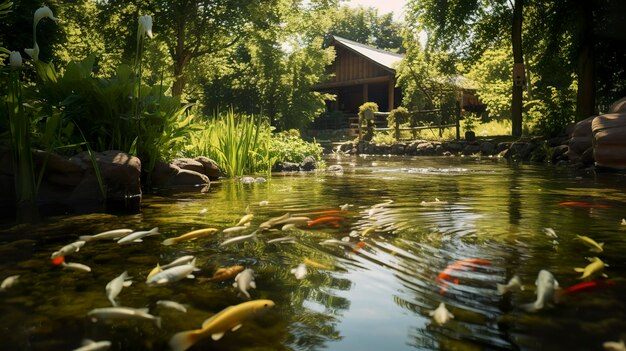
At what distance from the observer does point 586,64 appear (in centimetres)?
1423

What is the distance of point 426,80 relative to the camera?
26984 millimetres

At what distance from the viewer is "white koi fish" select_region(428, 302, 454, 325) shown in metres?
1.57

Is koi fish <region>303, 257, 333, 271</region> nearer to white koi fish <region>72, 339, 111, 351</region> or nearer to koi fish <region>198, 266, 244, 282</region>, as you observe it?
koi fish <region>198, 266, 244, 282</region>

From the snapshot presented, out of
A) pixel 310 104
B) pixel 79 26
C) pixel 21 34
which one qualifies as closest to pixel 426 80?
pixel 310 104

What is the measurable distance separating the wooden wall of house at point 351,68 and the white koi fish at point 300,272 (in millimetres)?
28253

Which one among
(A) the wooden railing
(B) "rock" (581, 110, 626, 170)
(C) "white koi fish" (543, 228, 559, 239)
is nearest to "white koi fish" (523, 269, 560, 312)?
(C) "white koi fish" (543, 228, 559, 239)

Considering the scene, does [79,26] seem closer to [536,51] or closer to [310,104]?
[310,104]

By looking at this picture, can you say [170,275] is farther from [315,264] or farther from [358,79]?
[358,79]

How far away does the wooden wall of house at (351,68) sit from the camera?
3094 centimetres

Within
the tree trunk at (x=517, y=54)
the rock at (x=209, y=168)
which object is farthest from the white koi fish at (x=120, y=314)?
the tree trunk at (x=517, y=54)

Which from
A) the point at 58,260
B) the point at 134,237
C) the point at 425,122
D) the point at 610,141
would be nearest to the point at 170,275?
the point at 58,260

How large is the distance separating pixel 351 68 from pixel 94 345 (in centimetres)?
3224

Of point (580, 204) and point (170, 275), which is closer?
point (170, 275)

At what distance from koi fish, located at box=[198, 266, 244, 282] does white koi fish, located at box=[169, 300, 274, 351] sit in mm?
472
